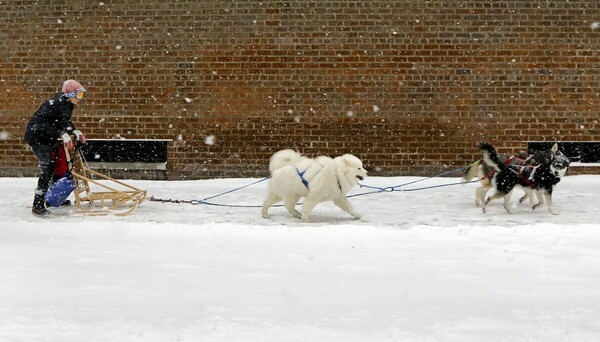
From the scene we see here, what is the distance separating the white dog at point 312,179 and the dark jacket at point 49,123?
282 centimetres

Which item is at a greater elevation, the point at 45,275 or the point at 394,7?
the point at 394,7

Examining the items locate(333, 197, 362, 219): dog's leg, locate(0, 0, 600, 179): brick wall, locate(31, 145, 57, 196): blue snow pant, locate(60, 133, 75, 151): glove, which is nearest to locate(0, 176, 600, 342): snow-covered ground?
locate(333, 197, 362, 219): dog's leg

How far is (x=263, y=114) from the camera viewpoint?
1329cm

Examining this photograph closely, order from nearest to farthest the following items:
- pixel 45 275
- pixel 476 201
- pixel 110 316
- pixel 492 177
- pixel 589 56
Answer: pixel 110 316 < pixel 45 275 < pixel 492 177 < pixel 476 201 < pixel 589 56

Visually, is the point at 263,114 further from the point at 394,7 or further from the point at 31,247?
the point at 31,247

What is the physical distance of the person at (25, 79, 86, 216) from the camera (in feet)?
30.1

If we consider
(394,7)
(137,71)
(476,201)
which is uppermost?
(394,7)

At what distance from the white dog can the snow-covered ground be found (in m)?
0.27

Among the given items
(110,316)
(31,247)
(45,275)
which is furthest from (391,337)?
(31,247)

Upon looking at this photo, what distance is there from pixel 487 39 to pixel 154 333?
10277 mm

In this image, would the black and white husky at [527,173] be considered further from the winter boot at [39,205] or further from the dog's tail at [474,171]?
the winter boot at [39,205]

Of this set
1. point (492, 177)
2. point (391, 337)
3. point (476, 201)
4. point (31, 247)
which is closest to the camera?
point (391, 337)

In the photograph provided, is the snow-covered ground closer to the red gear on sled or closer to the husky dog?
the husky dog

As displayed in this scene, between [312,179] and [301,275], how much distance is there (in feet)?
8.66
